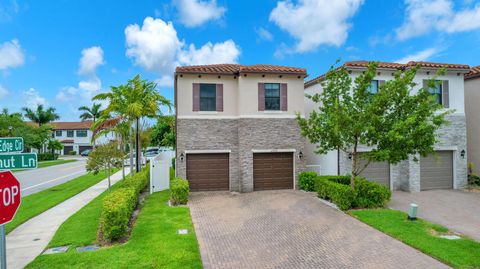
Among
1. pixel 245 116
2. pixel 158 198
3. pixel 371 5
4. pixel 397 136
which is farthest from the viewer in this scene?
pixel 371 5

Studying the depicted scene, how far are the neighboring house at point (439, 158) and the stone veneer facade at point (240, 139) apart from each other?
2.83 metres

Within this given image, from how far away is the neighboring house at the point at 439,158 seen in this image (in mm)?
16391

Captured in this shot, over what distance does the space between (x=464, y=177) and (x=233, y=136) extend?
14.3 m

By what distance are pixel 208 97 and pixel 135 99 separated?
485 centimetres

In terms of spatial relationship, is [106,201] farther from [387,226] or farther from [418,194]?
[418,194]

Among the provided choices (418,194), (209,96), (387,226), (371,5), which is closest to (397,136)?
(387,226)

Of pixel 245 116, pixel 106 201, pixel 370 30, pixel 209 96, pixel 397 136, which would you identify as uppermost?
pixel 370 30

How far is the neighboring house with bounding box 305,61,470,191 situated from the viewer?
16391 mm

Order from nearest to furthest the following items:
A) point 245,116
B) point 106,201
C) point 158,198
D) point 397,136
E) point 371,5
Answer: point 106,201
point 397,136
point 158,198
point 245,116
point 371,5

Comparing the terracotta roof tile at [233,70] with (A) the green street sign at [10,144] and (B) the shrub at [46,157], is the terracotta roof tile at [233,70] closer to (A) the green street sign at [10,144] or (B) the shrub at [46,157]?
(A) the green street sign at [10,144]

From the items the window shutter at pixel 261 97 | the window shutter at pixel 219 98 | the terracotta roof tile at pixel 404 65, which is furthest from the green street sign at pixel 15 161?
the terracotta roof tile at pixel 404 65

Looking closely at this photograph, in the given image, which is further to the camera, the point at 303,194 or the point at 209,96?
the point at 209,96

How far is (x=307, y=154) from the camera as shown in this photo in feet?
63.1

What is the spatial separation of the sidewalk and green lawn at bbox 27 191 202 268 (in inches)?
24.4
